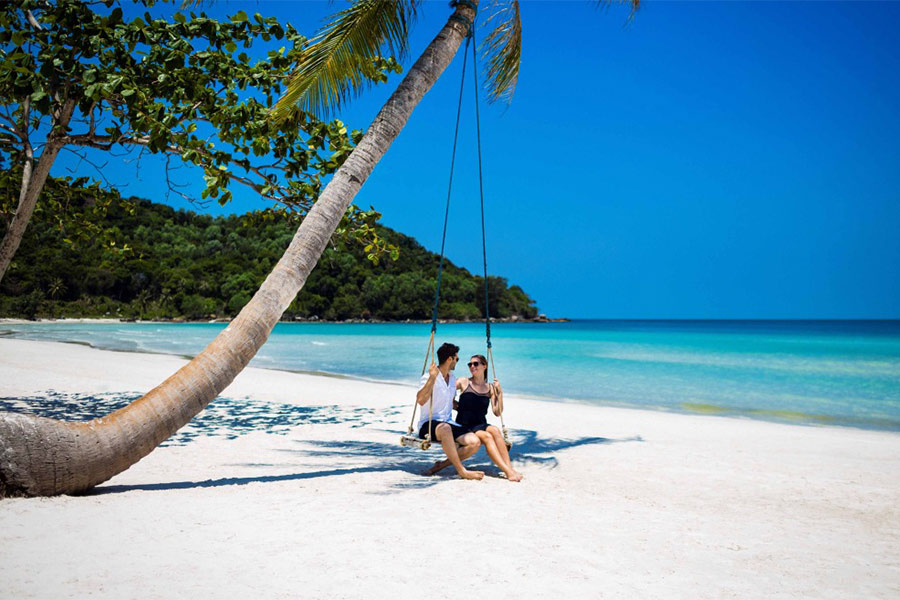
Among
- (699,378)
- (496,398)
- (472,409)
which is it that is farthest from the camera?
(699,378)

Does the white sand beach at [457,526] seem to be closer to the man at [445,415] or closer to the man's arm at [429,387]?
the man at [445,415]

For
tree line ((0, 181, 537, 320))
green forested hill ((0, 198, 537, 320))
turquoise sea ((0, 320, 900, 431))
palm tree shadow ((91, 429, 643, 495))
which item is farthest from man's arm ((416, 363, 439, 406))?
green forested hill ((0, 198, 537, 320))

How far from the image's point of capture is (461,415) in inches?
225

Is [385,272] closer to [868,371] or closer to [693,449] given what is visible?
[868,371]

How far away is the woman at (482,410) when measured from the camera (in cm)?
554

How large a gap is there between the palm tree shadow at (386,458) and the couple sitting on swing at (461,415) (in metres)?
0.31

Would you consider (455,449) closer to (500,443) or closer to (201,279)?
(500,443)

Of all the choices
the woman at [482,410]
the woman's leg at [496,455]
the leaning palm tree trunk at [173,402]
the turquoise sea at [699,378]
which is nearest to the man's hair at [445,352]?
the woman at [482,410]

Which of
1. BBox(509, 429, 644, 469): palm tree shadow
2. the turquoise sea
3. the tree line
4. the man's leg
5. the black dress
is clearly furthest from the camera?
the tree line

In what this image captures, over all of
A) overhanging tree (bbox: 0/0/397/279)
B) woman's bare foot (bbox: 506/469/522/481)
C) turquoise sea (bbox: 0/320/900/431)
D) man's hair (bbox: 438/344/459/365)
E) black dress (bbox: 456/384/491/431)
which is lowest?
turquoise sea (bbox: 0/320/900/431)

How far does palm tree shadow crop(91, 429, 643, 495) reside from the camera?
4910 mm

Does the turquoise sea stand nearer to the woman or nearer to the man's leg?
the woman

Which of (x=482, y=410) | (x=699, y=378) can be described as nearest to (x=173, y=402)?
(x=482, y=410)

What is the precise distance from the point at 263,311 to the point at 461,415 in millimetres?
2169
